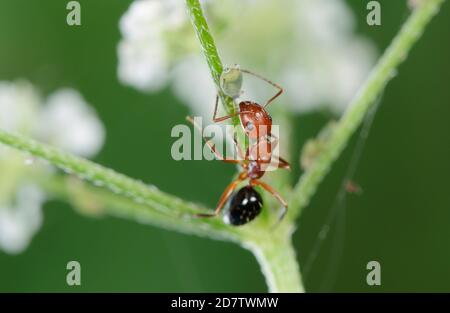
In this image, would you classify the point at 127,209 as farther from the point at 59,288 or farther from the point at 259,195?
the point at 59,288

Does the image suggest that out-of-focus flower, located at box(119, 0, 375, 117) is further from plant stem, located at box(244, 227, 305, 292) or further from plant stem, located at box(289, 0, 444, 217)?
plant stem, located at box(244, 227, 305, 292)

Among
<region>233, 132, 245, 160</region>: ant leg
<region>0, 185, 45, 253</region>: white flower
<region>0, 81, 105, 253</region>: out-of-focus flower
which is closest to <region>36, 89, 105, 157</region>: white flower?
<region>0, 81, 105, 253</region>: out-of-focus flower

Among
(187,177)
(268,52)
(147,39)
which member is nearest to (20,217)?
(147,39)

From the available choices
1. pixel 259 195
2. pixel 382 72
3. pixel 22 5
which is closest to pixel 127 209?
pixel 259 195

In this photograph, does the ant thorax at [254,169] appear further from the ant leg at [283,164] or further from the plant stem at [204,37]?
the plant stem at [204,37]

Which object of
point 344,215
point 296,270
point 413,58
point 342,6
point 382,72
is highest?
point 413,58

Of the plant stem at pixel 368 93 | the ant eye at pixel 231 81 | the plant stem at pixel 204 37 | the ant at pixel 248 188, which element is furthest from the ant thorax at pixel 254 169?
the plant stem at pixel 204 37

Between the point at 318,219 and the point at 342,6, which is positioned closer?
the point at 342,6
